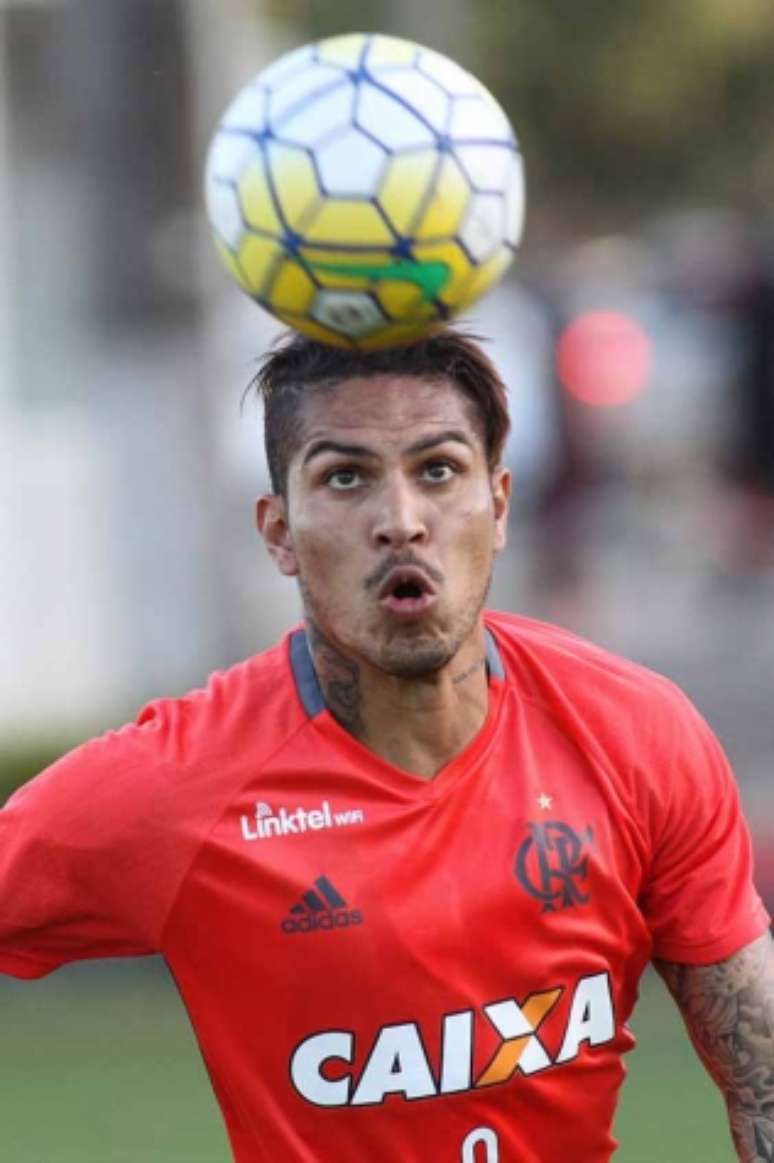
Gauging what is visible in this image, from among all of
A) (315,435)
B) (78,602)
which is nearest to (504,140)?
(315,435)

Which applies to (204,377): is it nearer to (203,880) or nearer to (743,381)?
(743,381)

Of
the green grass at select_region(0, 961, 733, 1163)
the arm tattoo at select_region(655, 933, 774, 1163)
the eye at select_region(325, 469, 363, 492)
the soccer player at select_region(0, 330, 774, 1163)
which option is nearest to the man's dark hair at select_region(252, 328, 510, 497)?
the soccer player at select_region(0, 330, 774, 1163)

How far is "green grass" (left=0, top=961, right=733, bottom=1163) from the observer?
29.9 feet

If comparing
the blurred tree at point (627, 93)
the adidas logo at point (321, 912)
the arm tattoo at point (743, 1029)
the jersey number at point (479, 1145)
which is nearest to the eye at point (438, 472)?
the adidas logo at point (321, 912)

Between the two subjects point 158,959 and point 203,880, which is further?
point 158,959

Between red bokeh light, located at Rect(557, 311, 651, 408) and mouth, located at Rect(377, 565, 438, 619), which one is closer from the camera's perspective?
mouth, located at Rect(377, 565, 438, 619)

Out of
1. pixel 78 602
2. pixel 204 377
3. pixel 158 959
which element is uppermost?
pixel 204 377

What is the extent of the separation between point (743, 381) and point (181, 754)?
46.4 ft

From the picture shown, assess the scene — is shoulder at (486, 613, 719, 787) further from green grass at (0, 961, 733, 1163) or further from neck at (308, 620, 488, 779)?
green grass at (0, 961, 733, 1163)

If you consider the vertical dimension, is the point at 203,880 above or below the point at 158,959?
above

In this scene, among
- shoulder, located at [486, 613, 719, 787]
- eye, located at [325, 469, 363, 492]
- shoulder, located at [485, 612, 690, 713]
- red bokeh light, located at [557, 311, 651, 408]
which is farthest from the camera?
Answer: red bokeh light, located at [557, 311, 651, 408]

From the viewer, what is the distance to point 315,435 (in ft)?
15.8

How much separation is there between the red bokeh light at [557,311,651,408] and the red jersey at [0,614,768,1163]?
499 inches

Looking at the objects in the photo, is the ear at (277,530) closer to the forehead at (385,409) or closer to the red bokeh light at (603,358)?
the forehead at (385,409)
